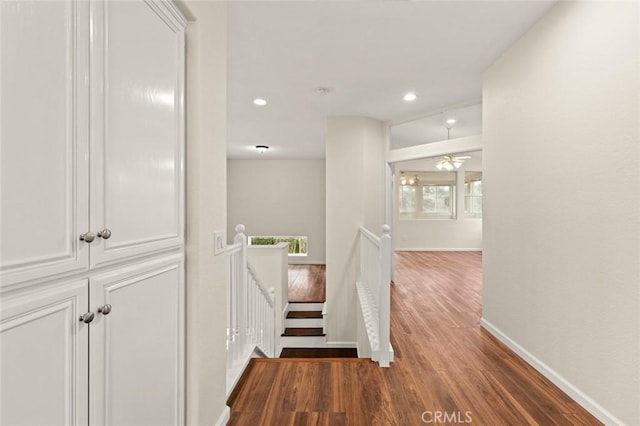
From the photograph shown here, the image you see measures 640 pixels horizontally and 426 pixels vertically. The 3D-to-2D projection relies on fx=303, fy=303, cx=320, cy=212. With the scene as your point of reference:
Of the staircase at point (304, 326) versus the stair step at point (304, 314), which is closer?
the staircase at point (304, 326)

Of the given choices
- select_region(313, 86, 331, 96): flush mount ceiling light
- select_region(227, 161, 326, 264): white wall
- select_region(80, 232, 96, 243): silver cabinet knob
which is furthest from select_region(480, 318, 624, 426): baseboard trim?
select_region(227, 161, 326, 264): white wall

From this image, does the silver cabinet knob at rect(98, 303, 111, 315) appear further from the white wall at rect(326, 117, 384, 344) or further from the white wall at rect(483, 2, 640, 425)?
the white wall at rect(326, 117, 384, 344)

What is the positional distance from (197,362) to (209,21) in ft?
5.24

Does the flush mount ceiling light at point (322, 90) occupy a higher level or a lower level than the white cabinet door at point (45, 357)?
higher

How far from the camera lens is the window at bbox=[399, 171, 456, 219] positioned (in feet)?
28.0

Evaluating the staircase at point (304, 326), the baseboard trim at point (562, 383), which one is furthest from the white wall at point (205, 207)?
the staircase at point (304, 326)

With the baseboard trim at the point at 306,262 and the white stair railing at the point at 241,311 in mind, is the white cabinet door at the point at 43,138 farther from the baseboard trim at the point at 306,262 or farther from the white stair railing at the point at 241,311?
the baseboard trim at the point at 306,262

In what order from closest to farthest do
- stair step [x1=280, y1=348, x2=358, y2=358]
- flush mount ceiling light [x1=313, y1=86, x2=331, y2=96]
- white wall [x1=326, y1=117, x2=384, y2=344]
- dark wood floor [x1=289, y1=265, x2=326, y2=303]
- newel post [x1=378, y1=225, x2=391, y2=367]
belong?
newel post [x1=378, y1=225, x2=391, y2=367] < flush mount ceiling light [x1=313, y1=86, x2=331, y2=96] < stair step [x1=280, y1=348, x2=358, y2=358] < white wall [x1=326, y1=117, x2=384, y2=344] < dark wood floor [x1=289, y1=265, x2=326, y2=303]

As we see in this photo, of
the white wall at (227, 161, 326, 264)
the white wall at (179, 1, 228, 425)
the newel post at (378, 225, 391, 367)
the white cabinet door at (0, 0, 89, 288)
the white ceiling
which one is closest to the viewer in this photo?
the white cabinet door at (0, 0, 89, 288)

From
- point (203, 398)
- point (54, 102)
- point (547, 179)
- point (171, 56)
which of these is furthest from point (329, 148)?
point (54, 102)

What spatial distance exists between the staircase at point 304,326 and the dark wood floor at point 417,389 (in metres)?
2.04

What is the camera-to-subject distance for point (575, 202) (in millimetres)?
1855

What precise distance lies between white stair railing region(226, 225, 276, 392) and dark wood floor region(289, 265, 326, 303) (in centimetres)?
228

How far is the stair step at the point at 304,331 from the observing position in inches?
185
